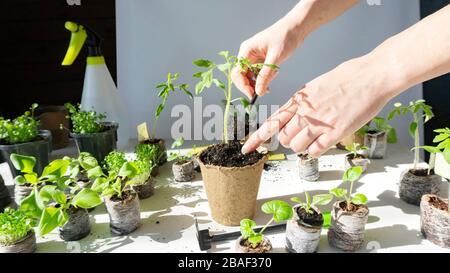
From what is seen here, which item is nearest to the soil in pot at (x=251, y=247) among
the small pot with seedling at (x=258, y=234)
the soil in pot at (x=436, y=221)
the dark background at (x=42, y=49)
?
the small pot with seedling at (x=258, y=234)

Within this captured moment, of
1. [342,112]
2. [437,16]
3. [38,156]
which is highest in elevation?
[437,16]

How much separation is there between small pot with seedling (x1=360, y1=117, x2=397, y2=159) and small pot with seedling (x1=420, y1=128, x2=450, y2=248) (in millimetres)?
405

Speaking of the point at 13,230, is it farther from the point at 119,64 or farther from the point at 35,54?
the point at 35,54

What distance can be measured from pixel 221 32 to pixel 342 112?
838 mm

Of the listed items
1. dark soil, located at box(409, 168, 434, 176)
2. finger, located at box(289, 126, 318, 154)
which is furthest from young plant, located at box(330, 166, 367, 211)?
dark soil, located at box(409, 168, 434, 176)

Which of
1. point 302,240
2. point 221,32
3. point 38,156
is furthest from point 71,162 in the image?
point 221,32

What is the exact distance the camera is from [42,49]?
140cm

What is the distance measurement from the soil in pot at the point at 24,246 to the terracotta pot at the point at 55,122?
632 millimetres

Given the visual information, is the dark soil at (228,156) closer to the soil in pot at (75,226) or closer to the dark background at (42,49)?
the soil in pot at (75,226)

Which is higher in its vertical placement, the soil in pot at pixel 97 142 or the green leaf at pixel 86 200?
the soil in pot at pixel 97 142

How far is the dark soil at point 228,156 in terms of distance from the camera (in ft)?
2.48

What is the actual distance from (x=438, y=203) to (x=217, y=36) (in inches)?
38.8

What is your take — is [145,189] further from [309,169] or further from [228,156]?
[309,169]

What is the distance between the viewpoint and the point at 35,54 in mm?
1404
